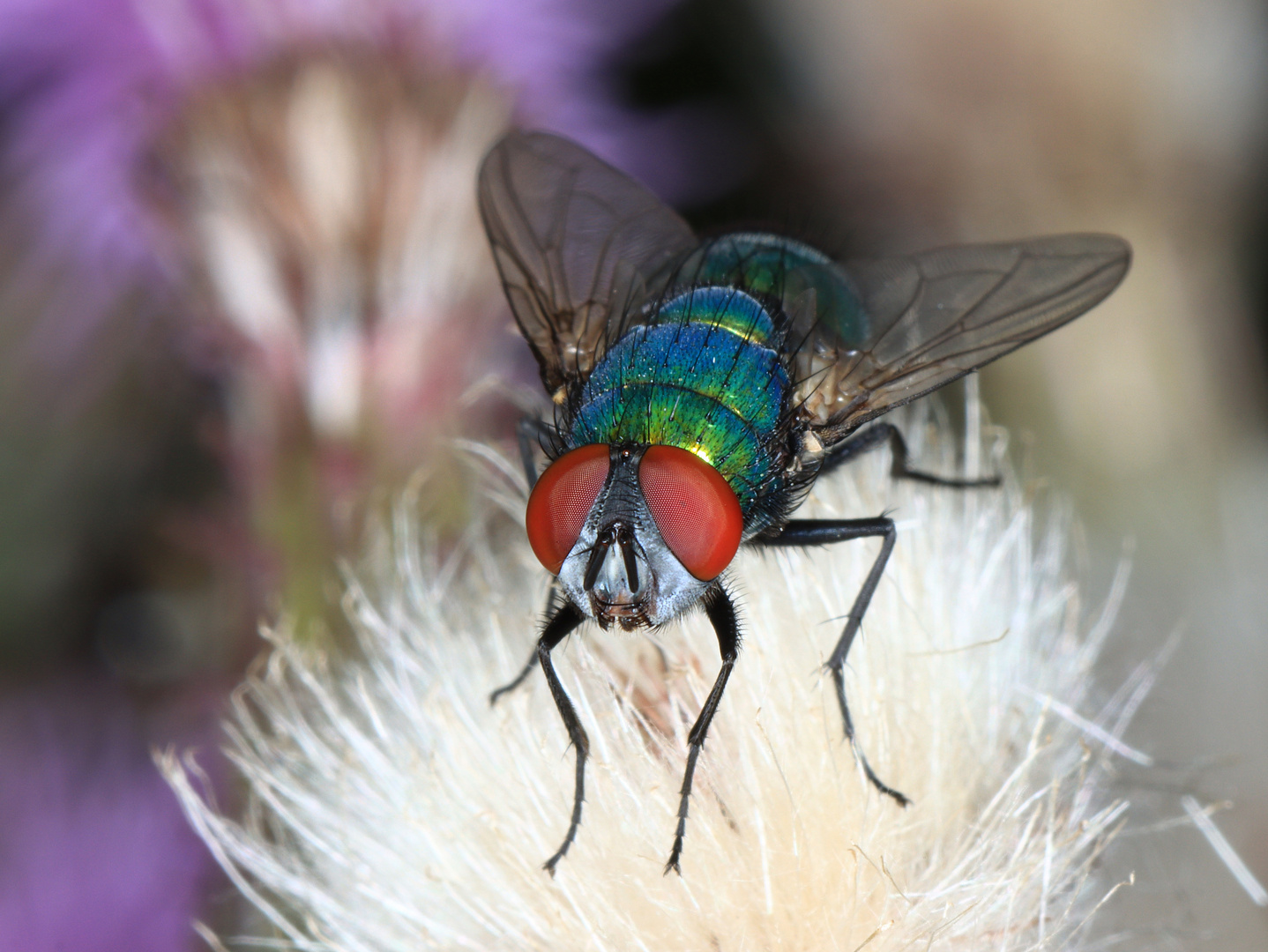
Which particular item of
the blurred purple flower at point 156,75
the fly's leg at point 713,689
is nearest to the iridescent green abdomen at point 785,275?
the fly's leg at point 713,689

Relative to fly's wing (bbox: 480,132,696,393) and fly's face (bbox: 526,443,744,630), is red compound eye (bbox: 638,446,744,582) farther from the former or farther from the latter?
fly's wing (bbox: 480,132,696,393)

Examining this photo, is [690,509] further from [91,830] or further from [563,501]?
[91,830]

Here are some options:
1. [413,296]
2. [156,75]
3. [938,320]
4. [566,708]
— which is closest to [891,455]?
[938,320]

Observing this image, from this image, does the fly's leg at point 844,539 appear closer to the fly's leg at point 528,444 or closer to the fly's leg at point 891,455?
the fly's leg at point 891,455

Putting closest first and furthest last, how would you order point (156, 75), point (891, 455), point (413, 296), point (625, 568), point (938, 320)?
point (625, 568)
point (938, 320)
point (891, 455)
point (413, 296)
point (156, 75)

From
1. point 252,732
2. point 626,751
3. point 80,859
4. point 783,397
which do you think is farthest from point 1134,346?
point 80,859

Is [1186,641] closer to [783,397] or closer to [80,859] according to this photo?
[783,397]
